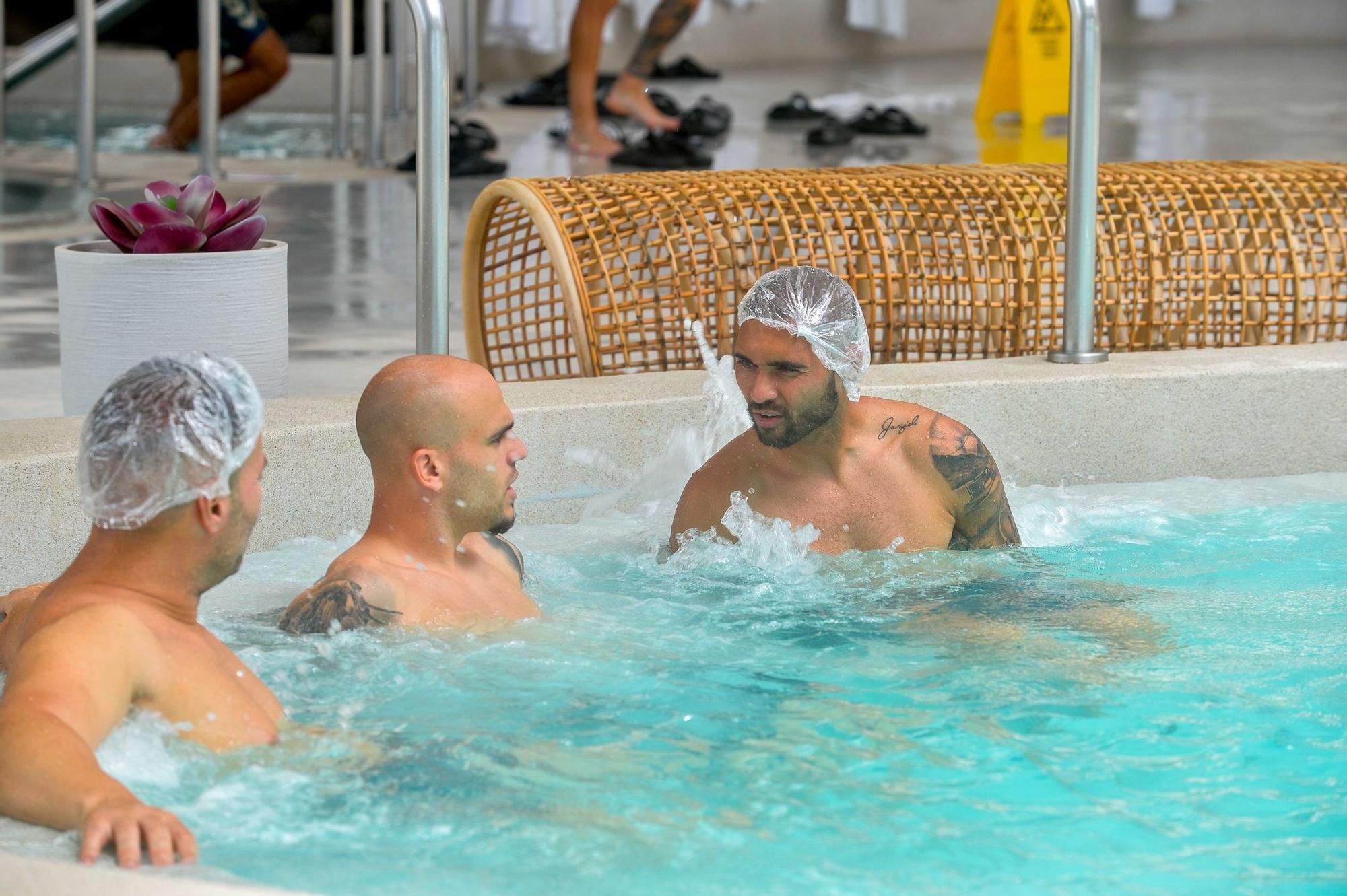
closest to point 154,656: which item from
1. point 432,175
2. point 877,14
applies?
point 432,175

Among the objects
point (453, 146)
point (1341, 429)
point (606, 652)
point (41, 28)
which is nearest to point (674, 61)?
point (41, 28)

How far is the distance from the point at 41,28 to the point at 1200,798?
15.1 meters

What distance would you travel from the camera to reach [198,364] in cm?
216

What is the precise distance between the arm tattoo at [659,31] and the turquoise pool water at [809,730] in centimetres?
626

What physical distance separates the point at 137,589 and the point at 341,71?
7.71m

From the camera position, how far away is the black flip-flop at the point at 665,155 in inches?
330

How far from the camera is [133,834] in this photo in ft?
5.99

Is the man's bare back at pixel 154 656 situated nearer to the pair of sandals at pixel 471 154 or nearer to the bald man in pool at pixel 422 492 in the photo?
the bald man in pool at pixel 422 492

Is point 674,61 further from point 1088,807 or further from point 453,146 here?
point 1088,807

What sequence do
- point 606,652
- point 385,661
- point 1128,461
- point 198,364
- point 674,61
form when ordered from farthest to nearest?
point 674,61 → point 1128,461 → point 606,652 → point 385,661 → point 198,364

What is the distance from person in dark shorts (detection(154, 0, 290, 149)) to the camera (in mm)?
9266

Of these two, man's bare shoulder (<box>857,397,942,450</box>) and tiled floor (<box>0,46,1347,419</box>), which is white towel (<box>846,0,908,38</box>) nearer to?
tiled floor (<box>0,46,1347,419</box>)

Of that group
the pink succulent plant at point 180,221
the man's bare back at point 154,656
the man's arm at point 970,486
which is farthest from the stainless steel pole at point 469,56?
the man's bare back at point 154,656

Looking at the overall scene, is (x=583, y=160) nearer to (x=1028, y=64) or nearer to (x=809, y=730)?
(x=1028, y=64)
